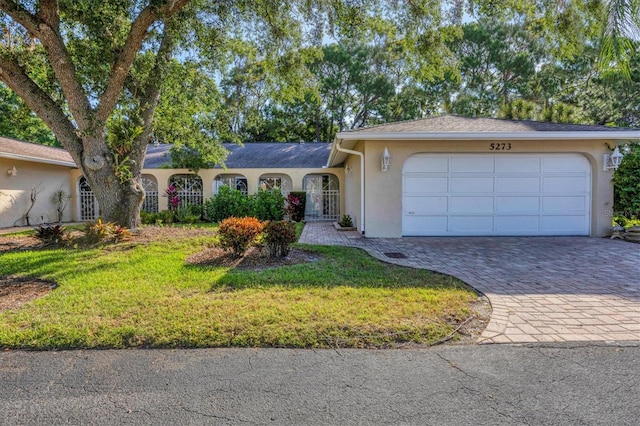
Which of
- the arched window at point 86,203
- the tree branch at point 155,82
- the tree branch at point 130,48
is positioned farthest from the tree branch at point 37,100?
the arched window at point 86,203

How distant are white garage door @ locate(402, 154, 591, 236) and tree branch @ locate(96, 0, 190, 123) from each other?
274 inches

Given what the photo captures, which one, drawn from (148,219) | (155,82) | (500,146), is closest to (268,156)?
(148,219)

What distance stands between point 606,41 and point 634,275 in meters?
5.19

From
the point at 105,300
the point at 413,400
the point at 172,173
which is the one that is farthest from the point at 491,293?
the point at 172,173

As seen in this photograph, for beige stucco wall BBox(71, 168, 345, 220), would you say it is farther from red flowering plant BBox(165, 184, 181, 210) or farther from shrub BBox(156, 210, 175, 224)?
shrub BBox(156, 210, 175, 224)

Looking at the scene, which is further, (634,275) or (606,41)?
(606,41)

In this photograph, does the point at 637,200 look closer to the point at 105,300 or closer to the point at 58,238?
the point at 105,300

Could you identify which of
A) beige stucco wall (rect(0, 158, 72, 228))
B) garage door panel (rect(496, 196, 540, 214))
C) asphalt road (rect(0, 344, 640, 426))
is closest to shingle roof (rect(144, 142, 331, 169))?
beige stucco wall (rect(0, 158, 72, 228))

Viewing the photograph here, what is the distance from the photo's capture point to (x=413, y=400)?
98.9 inches

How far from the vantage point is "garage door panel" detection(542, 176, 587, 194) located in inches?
393

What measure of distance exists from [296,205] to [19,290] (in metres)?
10.6

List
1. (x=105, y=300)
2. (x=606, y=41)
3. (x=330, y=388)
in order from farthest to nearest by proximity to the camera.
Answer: (x=606, y=41) < (x=105, y=300) < (x=330, y=388)

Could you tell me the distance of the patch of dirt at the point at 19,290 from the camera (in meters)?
4.59

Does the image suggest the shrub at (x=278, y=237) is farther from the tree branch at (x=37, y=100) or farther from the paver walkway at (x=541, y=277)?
the tree branch at (x=37, y=100)
